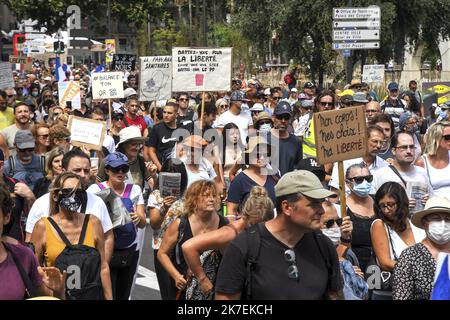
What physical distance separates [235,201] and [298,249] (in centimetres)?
377

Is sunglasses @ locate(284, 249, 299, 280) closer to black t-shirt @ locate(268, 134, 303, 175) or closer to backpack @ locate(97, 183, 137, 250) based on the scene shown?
backpack @ locate(97, 183, 137, 250)

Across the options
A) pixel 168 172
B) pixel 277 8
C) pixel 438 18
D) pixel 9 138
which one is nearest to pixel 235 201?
pixel 168 172

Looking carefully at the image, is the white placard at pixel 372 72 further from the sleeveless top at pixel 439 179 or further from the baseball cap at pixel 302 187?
the baseball cap at pixel 302 187

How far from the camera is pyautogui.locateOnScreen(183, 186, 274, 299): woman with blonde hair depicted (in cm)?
640

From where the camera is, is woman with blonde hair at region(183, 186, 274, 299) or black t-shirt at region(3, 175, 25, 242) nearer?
woman with blonde hair at region(183, 186, 274, 299)

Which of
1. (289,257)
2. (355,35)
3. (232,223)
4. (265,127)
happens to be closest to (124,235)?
(232,223)

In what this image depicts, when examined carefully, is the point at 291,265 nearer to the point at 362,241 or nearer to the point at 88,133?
the point at 362,241

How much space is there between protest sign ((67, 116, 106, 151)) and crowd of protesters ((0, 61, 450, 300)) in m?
0.16

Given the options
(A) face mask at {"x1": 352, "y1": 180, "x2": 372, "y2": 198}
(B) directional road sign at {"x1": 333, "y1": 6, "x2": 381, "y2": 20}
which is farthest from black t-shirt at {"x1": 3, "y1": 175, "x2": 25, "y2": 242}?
(B) directional road sign at {"x1": 333, "y1": 6, "x2": 381, "y2": 20}

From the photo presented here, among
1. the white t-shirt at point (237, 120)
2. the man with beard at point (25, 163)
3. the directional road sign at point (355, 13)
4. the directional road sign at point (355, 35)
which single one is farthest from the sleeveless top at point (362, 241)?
the directional road sign at point (355, 13)

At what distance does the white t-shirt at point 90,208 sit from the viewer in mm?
7199

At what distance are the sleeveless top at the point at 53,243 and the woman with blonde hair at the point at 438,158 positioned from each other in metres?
3.30

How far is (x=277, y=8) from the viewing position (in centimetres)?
3941

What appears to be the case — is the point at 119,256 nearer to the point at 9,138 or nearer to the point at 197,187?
the point at 197,187
